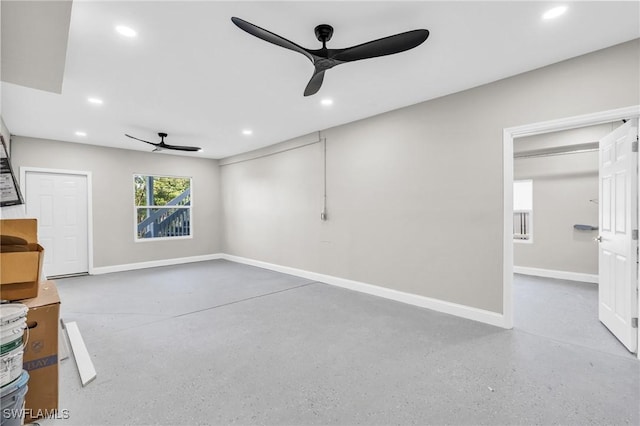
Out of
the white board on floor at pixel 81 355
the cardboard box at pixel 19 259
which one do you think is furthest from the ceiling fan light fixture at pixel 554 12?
the white board on floor at pixel 81 355

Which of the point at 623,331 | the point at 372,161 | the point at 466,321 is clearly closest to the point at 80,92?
the point at 372,161

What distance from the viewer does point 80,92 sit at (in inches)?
133

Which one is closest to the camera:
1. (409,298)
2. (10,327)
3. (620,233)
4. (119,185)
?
(10,327)

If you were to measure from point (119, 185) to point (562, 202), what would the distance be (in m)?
8.56

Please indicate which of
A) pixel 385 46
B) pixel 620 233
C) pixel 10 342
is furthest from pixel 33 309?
pixel 620 233

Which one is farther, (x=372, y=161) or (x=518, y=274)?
(x=518, y=274)

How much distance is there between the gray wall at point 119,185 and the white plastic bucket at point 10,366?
5.43 m

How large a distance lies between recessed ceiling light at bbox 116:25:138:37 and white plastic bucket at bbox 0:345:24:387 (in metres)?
2.16

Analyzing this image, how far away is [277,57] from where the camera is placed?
106 inches

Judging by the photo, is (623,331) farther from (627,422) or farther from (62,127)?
(62,127)

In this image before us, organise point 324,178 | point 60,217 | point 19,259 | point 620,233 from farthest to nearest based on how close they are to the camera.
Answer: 1. point 60,217
2. point 324,178
3. point 620,233
4. point 19,259

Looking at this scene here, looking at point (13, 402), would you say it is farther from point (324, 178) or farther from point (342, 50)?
point (324, 178)

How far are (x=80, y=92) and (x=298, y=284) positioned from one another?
381 centimetres

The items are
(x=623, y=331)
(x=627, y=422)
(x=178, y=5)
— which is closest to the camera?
(x=627, y=422)
